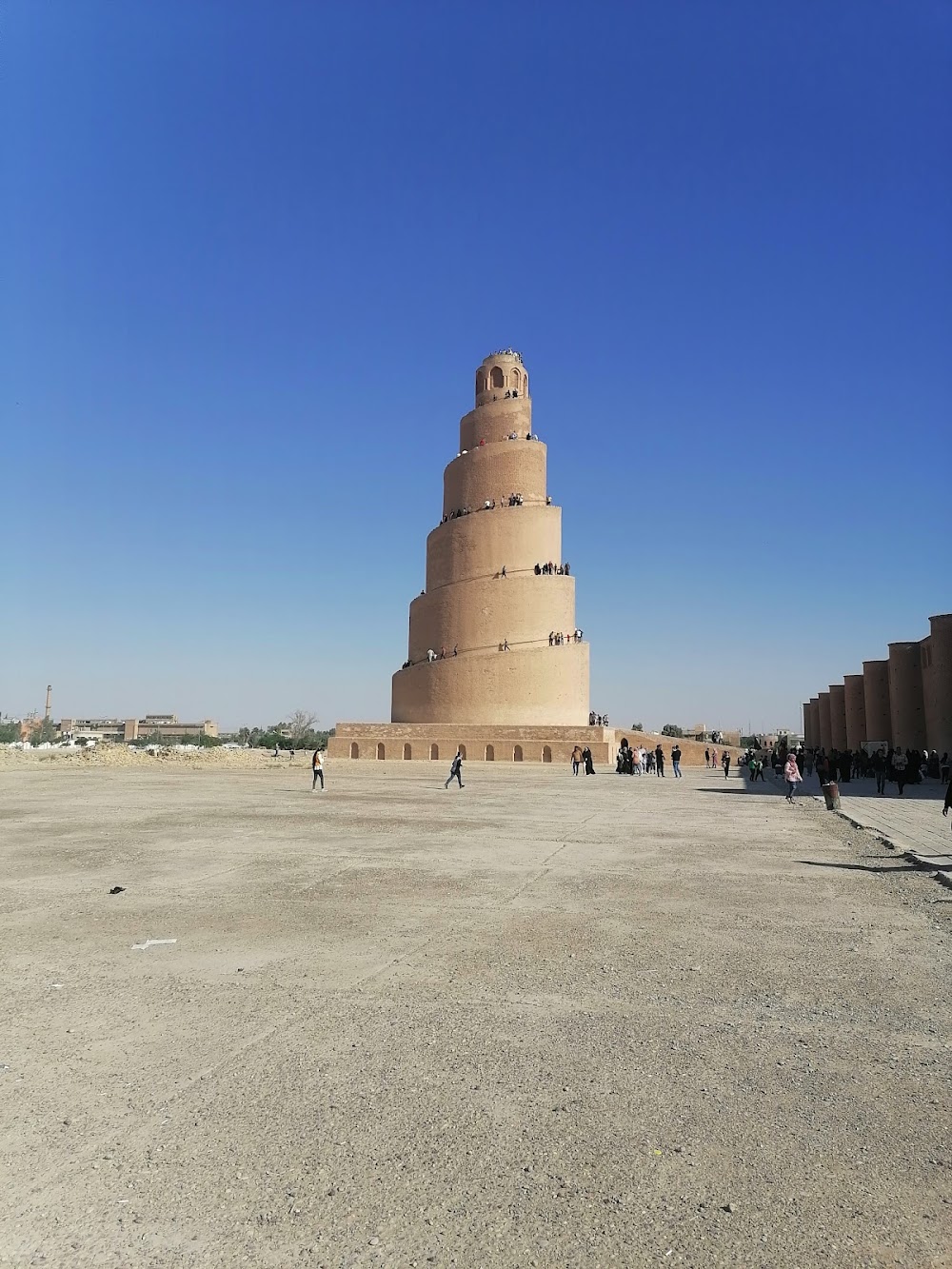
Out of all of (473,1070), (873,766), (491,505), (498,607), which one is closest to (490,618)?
(498,607)

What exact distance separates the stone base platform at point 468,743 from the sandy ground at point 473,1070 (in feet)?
79.3

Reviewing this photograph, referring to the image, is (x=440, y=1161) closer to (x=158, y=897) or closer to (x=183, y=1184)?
(x=183, y=1184)

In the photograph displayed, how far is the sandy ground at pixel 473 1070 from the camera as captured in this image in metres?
2.18

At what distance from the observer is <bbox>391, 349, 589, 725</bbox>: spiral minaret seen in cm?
3578

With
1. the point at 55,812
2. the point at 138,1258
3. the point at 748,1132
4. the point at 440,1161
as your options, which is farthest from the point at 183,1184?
the point at 55,812

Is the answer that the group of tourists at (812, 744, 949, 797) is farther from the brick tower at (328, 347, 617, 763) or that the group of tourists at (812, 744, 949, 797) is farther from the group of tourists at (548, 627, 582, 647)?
the group of tourists at (548, 627, 582, 647)

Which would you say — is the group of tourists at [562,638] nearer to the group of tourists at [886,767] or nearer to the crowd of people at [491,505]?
the crowd of people at [491,505]

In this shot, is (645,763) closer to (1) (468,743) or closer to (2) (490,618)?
(1) (468,743)

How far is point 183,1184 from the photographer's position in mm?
2361

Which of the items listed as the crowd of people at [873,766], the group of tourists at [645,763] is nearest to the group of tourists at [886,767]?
the crowd of people at [873,766]

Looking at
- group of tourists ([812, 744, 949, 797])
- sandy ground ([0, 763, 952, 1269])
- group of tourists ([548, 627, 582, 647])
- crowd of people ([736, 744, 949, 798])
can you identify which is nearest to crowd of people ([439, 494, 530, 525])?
group of tourists ([548, 627, 582, 647])

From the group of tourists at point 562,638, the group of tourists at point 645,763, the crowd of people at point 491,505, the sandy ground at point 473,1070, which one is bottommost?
the sandy ground at point 473,1070

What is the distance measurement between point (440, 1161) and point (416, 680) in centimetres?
3546

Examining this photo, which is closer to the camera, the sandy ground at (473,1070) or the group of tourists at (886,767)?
the sandy ground at (473,1070)
